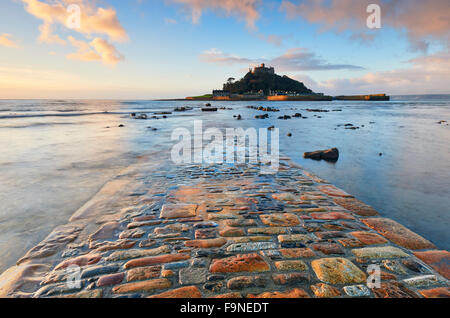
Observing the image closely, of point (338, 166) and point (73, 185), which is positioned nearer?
point (73, 185)

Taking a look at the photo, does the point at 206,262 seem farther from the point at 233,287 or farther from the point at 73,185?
the point at 73,185

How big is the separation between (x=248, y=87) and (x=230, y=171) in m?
161

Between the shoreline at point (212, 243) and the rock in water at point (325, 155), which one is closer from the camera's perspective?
the shoreline at point (212, 243)

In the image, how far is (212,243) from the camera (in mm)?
3006

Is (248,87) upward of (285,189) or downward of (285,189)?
upward

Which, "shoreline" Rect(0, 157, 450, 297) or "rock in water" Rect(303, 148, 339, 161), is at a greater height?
"rock in water" Rect(303, 148, 339, 161)

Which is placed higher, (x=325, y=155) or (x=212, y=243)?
(x=325, y=155)

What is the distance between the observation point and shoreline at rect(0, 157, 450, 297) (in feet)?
7.48

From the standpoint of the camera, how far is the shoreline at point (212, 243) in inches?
89.8

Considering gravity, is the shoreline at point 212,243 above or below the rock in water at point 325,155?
below

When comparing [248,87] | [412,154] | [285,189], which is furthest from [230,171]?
[248,87]

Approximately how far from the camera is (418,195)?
5.48 metres

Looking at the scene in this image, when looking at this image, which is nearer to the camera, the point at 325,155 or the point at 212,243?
the point at 212,243
